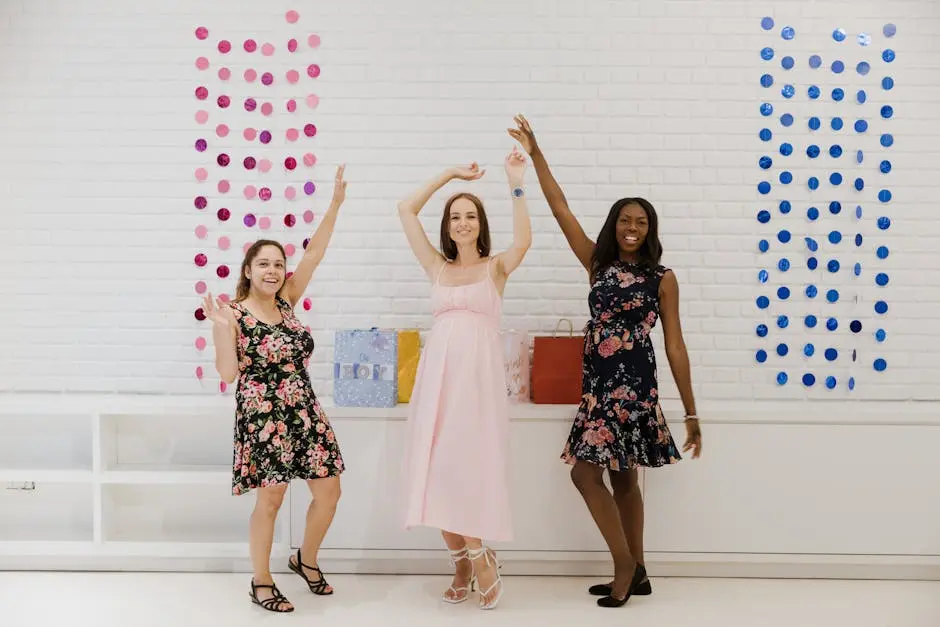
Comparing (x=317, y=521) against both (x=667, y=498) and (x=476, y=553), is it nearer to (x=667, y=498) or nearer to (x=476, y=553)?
(x=476, y=553)

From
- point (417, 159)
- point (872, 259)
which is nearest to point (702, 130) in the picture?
point (872, 259)

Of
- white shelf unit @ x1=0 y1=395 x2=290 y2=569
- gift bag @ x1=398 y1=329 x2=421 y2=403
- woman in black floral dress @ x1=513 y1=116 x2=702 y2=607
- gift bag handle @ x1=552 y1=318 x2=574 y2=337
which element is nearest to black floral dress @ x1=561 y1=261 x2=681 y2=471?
woman in black floral dress @ x1=513 y1=116 x2=702 y2=607

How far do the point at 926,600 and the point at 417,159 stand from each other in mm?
2802

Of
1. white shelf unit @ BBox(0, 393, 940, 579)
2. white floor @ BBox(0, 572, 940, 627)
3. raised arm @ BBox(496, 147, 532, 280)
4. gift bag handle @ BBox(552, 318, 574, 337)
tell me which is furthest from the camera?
gift bag handle @ BBox(552, 318, 574, 337)

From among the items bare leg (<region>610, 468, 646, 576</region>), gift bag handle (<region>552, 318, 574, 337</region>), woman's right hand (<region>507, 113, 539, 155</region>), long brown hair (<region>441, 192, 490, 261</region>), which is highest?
woman's right hand (<region>507, 113, 539, 155</region>)

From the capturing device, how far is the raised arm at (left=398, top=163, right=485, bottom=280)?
325cm

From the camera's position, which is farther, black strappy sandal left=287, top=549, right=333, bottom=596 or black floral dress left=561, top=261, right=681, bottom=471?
black strappy sandal left=287, top=549, right=333, bottom=596

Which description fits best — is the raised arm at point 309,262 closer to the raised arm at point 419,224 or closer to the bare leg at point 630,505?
the raised arm at point 419,224

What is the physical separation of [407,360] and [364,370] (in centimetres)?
20

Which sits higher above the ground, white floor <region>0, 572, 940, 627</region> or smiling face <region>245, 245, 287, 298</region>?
smiling face <region>245, 245, 287, 298</region>

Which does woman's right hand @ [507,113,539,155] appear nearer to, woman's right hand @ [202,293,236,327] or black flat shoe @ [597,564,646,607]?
woman's right hand @ [202,293,236,327]

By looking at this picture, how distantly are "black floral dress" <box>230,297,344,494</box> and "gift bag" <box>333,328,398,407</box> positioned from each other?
358 mm

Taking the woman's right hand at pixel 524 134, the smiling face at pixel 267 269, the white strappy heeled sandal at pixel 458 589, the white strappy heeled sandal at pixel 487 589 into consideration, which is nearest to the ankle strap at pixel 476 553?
the white strappy heeled sandal at pixel 487 589

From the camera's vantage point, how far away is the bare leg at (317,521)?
320 centimetres
